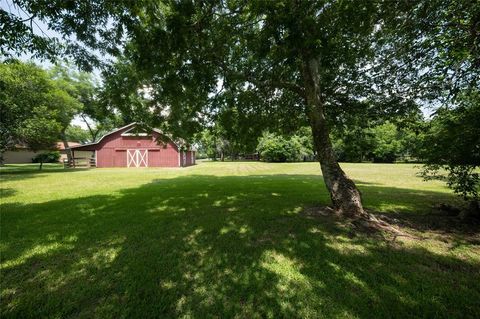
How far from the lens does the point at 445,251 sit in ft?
11.8

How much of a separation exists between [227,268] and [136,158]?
25368 millimetres

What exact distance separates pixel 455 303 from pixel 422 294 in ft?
0.93

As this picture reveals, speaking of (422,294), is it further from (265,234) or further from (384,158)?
(384,158)

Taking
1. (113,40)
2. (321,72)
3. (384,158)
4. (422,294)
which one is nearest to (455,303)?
(422,294)

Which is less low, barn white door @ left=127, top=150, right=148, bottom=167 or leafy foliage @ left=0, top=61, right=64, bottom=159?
leafy foliage @ left=0, top=61, right=64, bottom=159

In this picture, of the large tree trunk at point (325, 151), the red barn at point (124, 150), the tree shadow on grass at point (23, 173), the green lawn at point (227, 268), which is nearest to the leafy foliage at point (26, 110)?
the tree shadow on grass at point (23, 173)

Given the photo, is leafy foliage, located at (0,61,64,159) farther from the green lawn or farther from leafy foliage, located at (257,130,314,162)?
leafy foliage, located at (257,130,314,162)

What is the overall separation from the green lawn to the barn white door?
799 inches

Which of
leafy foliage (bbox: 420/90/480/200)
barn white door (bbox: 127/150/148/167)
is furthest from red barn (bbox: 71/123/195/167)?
leafy foliage (bbox: 420/90/480/200)

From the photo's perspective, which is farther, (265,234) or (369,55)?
(369,55)

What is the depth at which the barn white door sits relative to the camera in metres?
25.1

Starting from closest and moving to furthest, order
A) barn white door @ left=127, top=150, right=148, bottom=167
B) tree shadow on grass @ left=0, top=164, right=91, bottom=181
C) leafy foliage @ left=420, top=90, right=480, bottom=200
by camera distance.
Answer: leafy foliage @ left=420, top=90, right=480, bottom=200 < tree shadow on grass @ left=0, top=164, right=91, bottom=181 < barn white door @ left=127, top=150, right=148, bottom=167

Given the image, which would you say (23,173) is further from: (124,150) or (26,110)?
(124,150)

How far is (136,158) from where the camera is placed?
2520 cm
